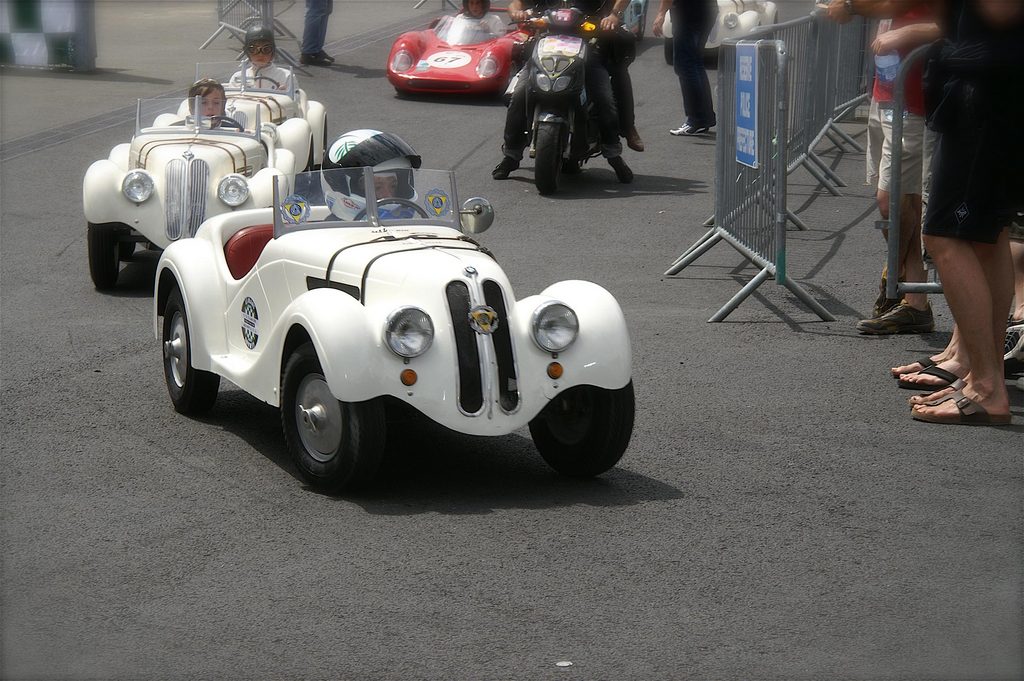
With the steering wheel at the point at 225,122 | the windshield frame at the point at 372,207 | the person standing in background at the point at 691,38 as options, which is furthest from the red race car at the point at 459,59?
the windshield frame at the point at 372,207

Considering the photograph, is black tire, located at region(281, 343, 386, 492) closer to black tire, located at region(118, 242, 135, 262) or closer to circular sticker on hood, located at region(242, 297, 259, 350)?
circular sticker on hood, located at region(242, 297, 259, 350)

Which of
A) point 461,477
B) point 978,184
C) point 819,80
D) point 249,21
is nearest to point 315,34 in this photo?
point 249,21

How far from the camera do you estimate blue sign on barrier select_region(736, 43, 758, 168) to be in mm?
8352

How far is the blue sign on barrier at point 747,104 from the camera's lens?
835 cm

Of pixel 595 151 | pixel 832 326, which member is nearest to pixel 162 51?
pixel 595 151

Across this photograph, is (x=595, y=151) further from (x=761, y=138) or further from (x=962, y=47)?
(x=962, y=47)

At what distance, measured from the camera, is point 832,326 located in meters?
8.07

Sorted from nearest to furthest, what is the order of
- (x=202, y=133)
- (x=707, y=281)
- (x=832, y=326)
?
(x=832, y=326)
(x=707, y=281)
(x=202, y=133)

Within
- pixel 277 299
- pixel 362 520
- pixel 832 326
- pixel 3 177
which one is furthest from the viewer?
pixel 3 177

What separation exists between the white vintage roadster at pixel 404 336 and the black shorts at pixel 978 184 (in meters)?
1.65

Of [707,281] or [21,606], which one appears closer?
[21,606]

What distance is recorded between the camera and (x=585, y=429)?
5.46m

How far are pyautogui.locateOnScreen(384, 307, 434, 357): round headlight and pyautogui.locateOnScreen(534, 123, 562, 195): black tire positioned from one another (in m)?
6.86

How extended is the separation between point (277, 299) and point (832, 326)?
3.58 m
